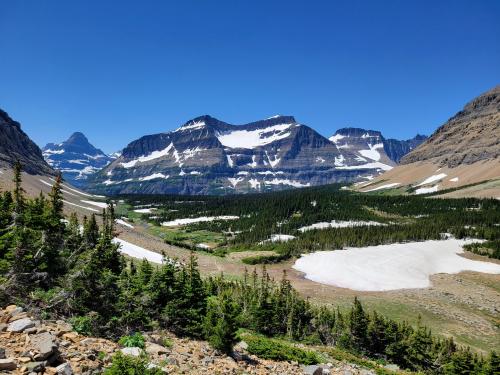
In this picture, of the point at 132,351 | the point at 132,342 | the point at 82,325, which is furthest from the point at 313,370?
the point at 82,325

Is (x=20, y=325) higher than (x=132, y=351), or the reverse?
(x=20, y=325)

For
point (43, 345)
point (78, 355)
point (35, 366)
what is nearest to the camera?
point (35, 366)

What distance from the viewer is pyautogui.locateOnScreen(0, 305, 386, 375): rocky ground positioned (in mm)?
11883

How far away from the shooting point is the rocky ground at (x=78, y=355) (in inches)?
468

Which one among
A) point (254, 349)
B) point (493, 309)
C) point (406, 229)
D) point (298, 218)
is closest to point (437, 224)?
point (406, 229)

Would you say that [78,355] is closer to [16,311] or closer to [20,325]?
[20,325]

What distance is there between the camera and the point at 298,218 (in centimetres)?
19488

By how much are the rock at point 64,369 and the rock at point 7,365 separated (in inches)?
46.8

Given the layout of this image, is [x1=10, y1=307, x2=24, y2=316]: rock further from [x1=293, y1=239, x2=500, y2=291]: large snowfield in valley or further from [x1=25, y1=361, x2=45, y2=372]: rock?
[x1=293, y1=239, x2=500, y2=291]: large snowfield in valley

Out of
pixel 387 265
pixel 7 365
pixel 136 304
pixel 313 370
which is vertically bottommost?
pixel 387 265

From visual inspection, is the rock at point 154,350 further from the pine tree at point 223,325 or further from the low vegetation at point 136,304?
the pine tree at point 223,325

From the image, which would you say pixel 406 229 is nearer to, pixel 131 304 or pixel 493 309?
pixel 493 309

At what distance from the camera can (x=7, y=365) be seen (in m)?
11.0

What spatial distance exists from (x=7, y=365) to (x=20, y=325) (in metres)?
2.76
